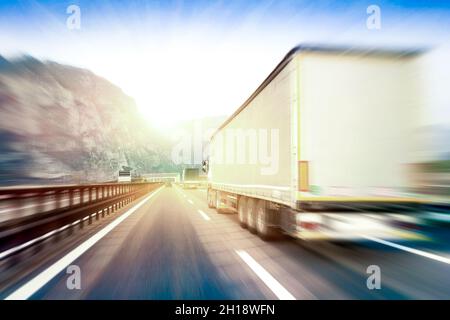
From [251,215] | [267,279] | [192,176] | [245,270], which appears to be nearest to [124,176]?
[192,176]

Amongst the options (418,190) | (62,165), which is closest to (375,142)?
(418,190)

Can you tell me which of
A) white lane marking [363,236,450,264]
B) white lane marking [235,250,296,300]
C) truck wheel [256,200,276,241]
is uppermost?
truck wheel [256,200,276,241]

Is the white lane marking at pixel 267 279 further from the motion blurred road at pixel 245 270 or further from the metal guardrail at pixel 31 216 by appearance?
the metal guardrail at pixel 31 216

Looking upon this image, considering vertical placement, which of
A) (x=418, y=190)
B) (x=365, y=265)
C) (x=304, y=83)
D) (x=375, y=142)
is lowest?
(x=365, y=265)

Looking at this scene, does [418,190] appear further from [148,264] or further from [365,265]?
[148,264]

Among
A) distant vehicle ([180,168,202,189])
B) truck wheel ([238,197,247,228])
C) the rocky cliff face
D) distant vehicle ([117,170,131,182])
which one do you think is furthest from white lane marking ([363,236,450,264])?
distant vehicle ([117,170,131,182])

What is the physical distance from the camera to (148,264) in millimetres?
6387

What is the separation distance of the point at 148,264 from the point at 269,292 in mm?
2427

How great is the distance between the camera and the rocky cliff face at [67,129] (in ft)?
124

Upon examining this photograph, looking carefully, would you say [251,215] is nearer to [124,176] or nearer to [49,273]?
[49,273]

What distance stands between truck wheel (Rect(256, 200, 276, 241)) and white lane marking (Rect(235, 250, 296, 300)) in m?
1.46

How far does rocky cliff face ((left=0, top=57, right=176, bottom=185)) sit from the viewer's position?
37713 mm

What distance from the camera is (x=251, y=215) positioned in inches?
399

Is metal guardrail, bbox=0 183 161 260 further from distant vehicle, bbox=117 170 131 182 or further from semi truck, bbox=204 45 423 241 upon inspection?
distant vehicle, bbox=117 170 131 182
